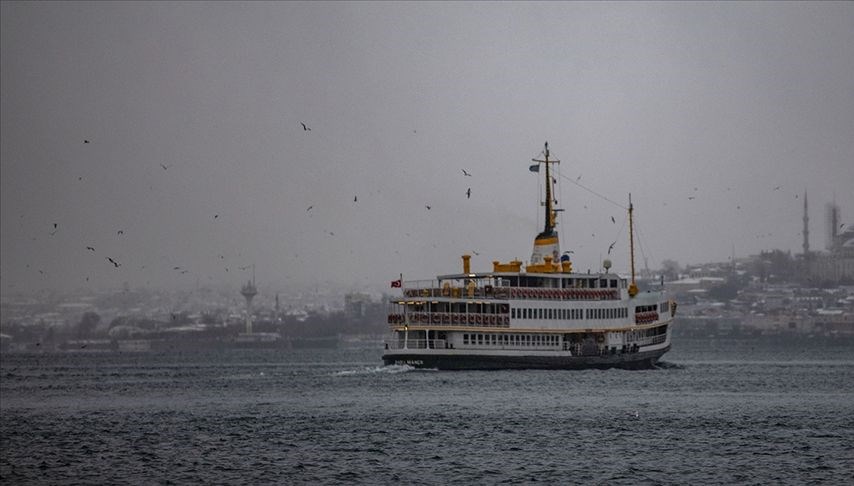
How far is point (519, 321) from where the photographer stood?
306ft

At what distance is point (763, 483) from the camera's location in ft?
138

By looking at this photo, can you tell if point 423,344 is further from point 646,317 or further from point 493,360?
point 646,317

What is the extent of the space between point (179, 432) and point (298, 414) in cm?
804

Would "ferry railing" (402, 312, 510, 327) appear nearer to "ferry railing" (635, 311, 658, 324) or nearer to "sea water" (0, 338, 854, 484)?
"sea water" (0, 338, 854, 484)

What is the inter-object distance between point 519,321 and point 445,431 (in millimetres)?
37468

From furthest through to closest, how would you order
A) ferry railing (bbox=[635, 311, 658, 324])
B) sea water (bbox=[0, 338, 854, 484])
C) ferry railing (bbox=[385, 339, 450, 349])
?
1. ferry railing (bbox=[635, 311, 658, 324])
2. ferry railing (bbox=[385, 339, 450, 349])
3. sea water (bbox=[0, 338, 854, 484])

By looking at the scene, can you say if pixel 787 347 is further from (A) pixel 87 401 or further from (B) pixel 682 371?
(A) pixel 87 401

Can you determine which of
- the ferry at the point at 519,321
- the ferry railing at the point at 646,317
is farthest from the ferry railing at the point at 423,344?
the ferry railing at the point at 646,317

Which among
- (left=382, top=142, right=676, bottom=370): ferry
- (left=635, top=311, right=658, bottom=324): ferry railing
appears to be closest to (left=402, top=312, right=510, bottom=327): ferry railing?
(left=382, top=142, right=676, bottom=370): ferry

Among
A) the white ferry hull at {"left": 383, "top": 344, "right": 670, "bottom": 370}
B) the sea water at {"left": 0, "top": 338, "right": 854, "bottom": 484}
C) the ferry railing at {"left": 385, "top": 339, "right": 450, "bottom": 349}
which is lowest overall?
the sea water at {"left": 0, "top": 338, "right": 854, "bottom": 484}

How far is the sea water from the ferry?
2327 mm

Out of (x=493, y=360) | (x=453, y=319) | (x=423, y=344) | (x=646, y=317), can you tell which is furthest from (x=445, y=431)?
(x=646, y=317)

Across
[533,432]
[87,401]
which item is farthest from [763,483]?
[87,401]

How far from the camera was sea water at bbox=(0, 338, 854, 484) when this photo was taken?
45219mm
